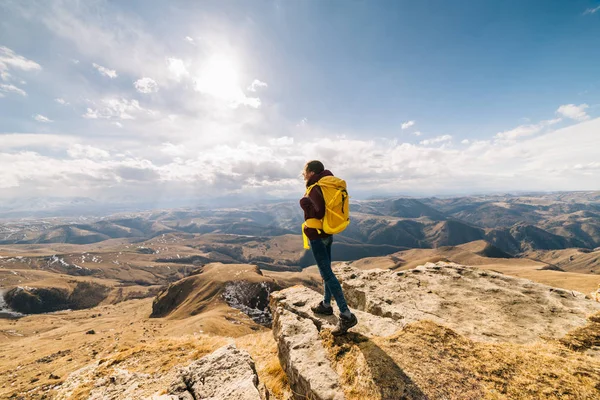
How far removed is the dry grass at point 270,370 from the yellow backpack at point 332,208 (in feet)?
16.1

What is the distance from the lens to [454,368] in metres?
6.00

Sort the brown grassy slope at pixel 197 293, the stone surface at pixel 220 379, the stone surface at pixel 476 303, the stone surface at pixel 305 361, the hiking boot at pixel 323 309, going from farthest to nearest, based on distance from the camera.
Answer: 1. the brown grassy slope at pixel 197 293
2. the hiking boot at pixel 323 309
3. the stone surface at pixel 476 303
4. the stone surface at pixel 220 379
5. the stone surface at pixel 305 361

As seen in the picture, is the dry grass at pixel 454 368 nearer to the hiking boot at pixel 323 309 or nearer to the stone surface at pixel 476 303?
the stone surface at pixel 476 303

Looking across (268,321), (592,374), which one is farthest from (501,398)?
(268,321)

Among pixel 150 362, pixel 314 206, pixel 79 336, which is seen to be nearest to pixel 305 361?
pixel 314 206

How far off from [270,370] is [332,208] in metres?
6.20

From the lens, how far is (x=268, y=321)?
103 meters

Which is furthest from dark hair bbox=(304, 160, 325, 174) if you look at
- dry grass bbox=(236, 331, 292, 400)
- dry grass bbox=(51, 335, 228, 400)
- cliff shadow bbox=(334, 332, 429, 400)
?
dry grass bbox=(51, 335, 228, 400)

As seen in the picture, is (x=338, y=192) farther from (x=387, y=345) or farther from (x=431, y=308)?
(x=431, y=308)

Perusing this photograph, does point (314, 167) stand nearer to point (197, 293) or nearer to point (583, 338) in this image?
point (583, 338)

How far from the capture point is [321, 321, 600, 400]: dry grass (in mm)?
5141

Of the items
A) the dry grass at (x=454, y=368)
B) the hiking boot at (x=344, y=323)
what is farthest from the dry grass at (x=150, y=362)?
the dry grass at (x=454, y=368)

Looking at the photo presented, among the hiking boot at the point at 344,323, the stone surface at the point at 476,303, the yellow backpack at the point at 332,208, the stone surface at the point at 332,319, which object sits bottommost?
the stone surface at the point at 476,303

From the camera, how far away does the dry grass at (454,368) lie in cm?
514
